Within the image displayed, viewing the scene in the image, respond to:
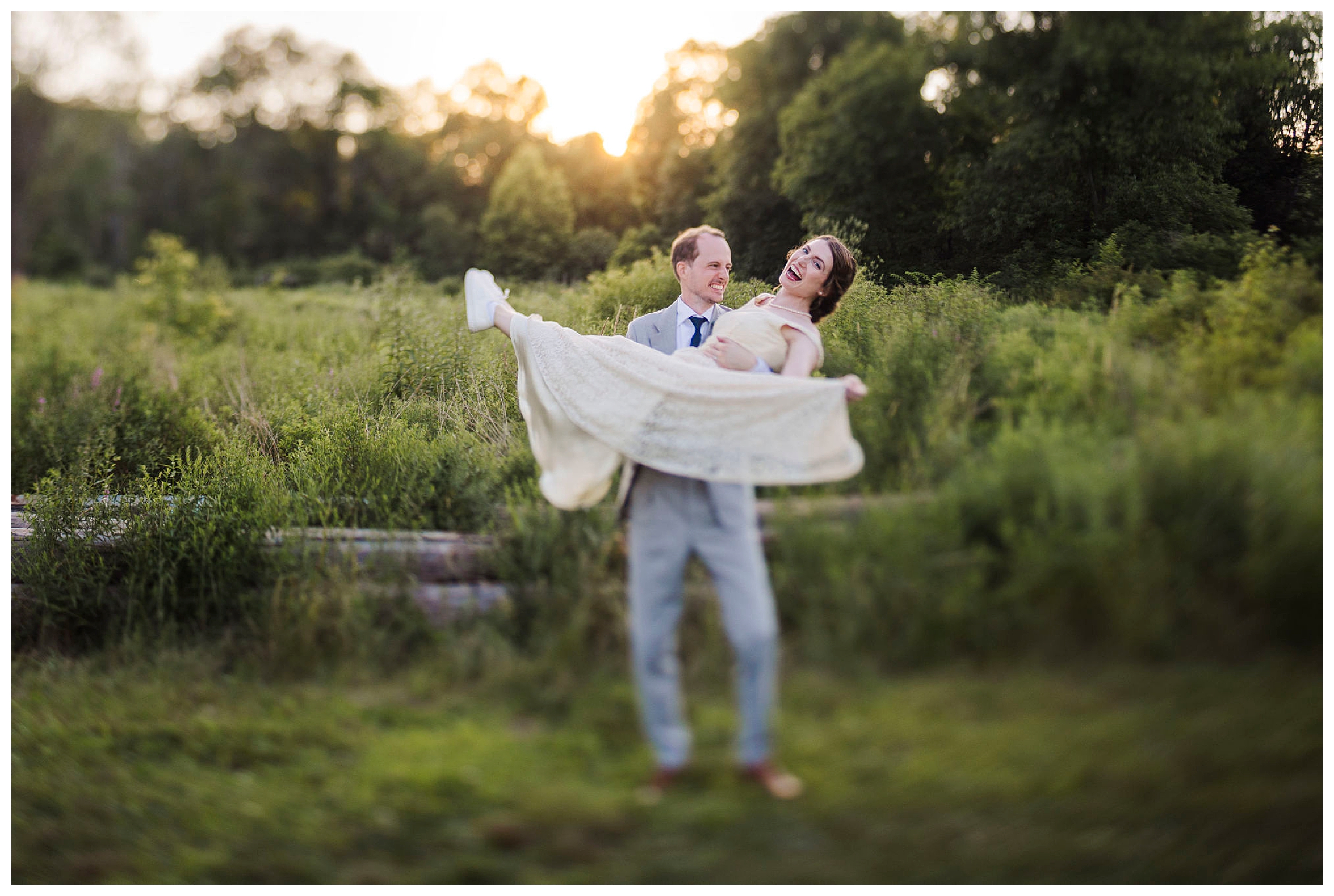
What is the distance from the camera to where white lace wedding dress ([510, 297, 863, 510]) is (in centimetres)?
335

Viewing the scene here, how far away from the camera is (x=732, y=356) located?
12.0ft

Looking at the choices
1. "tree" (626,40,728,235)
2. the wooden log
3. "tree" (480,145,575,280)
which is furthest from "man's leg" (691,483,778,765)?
"tree" (480,145,575,280)

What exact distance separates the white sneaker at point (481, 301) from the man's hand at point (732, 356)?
121 centimetres

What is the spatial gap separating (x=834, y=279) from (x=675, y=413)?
3.52 feet

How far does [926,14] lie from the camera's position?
5008mm

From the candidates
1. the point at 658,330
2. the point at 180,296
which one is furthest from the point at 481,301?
the point at 180,296

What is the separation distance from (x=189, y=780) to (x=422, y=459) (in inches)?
78.0

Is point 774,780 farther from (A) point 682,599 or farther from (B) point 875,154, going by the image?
(B) point 875,154

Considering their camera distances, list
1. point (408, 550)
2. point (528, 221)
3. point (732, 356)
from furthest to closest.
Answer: point (528, 221), point (408, 550), point (732, 356)

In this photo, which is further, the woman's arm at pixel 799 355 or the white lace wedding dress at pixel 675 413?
the woman's arm at pixel 799 355

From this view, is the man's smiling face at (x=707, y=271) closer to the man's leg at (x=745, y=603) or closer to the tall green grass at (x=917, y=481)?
Result: the tall green grass at (x=917, y=481)

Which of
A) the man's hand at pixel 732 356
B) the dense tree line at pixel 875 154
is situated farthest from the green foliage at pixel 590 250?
the man's hand at pixel 732 356

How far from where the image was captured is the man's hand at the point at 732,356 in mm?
3637

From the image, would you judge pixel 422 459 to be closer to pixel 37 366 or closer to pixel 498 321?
pixel 498 321
